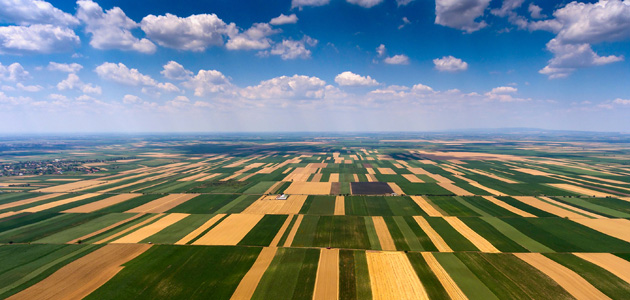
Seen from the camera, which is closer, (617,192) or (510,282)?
(510,282)

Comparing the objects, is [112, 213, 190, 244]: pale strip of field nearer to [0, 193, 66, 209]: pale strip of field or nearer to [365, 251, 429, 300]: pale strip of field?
[365, 251, 429, 300]: pale strip of field

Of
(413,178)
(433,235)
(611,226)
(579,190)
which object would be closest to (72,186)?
(433,235)

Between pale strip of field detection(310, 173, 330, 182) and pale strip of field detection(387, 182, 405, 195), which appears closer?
pale strip of field detection(387, 182, 405, 195)

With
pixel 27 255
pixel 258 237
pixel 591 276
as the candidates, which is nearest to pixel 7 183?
pixel 27 255

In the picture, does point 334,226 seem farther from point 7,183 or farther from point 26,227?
point 7,183

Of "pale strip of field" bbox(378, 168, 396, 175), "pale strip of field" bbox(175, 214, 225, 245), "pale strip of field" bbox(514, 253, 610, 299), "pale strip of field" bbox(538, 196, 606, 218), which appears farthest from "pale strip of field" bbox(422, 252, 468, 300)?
"pale strip of field" bbox(378, 168, 396, 175)

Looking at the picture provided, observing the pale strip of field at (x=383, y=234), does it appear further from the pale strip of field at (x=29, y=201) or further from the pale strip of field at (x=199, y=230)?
the pale strip of field at (x=29, y=201)
